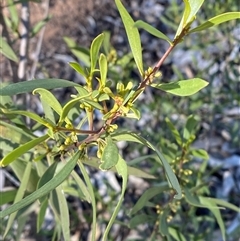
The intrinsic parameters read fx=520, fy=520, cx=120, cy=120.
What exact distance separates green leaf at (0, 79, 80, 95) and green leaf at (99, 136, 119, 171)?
0.10 meters

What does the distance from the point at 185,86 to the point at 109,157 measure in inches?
6.1

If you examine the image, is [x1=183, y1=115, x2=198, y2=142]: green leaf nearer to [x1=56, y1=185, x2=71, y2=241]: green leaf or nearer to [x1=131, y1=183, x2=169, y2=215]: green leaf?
[x1=131, y1=183, x2=169, y2=215]: green leaf

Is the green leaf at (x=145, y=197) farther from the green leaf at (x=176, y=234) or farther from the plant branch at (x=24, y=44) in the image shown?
the plant branch at (x=24, y=44)

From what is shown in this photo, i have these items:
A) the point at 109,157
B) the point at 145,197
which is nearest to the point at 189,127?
the point at 145,197

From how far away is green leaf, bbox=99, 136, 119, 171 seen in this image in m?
0.68

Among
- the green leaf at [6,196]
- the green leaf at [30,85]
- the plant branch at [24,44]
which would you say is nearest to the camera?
the green leaf at [30,85]

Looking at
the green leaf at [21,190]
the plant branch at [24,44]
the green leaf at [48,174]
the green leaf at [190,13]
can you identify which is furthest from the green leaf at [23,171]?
the green leaf at [190,13]

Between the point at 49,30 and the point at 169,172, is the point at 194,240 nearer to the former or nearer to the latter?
the point at 169,172

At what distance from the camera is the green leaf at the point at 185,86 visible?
2.42ft

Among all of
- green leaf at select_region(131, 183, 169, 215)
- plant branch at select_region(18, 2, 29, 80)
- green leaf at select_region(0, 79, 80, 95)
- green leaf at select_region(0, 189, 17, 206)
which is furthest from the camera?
plant branch at select_region(18, 2, 29, 80)

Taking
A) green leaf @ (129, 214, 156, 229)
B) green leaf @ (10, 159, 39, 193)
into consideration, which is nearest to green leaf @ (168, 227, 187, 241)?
green leaf @ (129, 214, 156, 229)

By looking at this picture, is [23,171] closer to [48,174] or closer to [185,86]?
[48,174]

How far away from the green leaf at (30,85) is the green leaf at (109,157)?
10 centimetres

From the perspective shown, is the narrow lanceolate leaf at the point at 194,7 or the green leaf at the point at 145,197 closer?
the narrow lanceolate leaf at the point at 194,7
